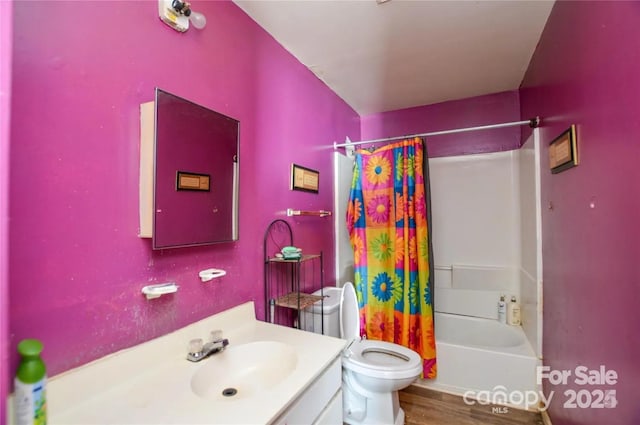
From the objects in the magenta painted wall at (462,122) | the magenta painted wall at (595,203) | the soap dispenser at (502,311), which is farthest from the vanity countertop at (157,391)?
the magenta painted wall at (462,122)

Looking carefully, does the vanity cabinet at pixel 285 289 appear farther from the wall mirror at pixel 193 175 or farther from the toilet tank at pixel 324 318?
the wall mirror at pixel 193 175

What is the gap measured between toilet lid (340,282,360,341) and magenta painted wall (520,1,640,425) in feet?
3.65

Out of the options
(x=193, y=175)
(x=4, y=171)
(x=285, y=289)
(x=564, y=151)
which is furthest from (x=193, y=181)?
(x=564, y=151)

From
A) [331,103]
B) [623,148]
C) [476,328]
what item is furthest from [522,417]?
[331,103]

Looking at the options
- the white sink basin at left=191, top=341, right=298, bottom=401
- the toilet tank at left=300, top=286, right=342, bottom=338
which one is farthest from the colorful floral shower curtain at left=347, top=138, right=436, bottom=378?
the white sink basin at left=191, top=341, right=298, bottom=401

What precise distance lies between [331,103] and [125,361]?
7.38 ft

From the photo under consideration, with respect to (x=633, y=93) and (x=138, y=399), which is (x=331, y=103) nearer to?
(x=633, y=93)

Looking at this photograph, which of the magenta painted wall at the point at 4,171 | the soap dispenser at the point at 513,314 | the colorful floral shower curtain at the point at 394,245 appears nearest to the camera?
the magenta painted wall at the point at 4,171

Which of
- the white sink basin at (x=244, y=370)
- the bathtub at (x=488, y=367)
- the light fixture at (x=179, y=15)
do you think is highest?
the light fixture at (x=179, y=15)

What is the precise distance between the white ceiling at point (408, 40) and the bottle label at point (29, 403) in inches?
67.2

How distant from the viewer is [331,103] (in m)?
2.49

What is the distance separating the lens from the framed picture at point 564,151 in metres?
1.31

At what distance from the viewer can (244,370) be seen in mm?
1206

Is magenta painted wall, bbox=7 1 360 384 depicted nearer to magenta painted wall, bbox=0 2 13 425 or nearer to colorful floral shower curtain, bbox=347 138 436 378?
magenta painted wall, bbox=0 2 13 425
